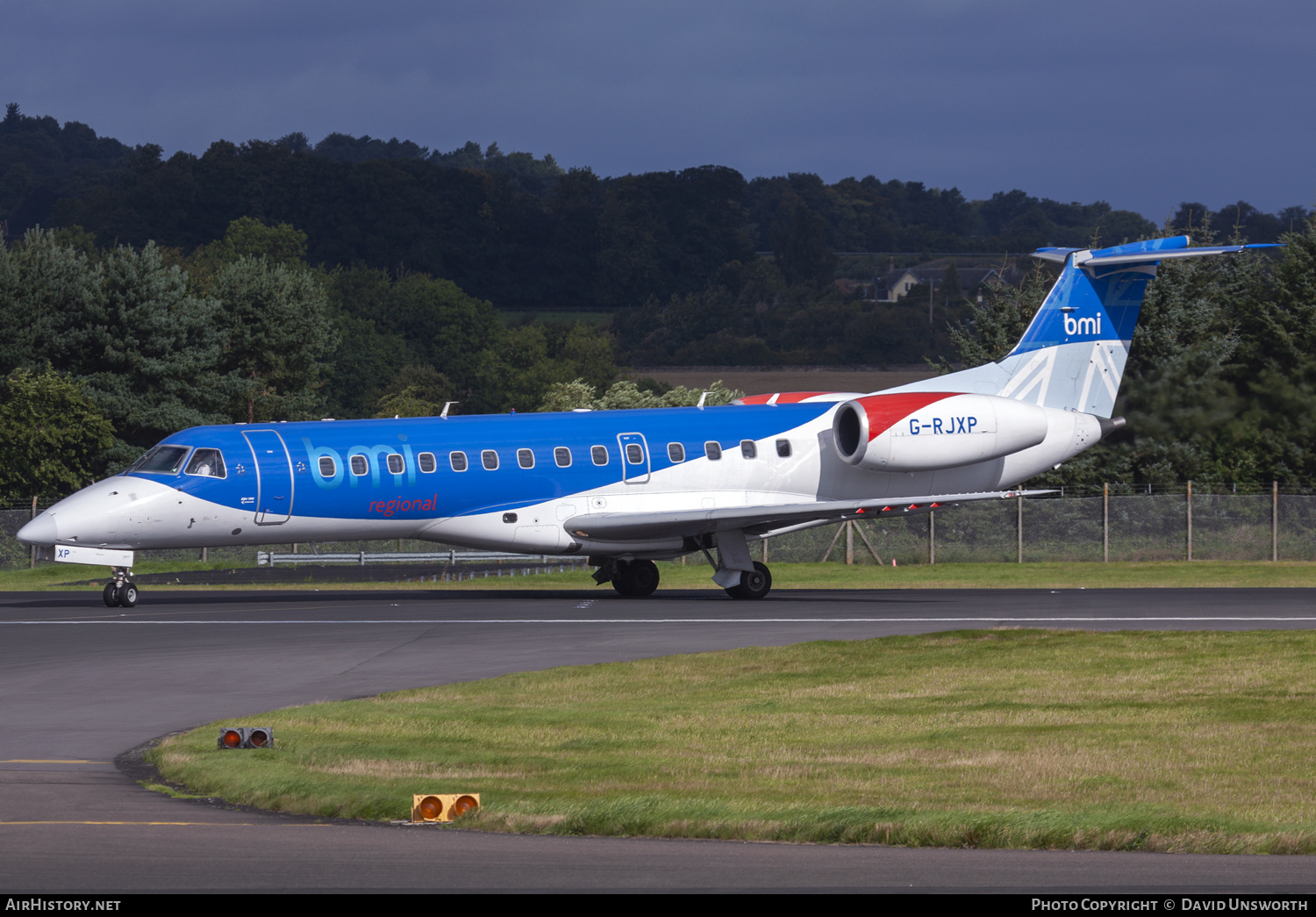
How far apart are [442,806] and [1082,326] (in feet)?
90.2

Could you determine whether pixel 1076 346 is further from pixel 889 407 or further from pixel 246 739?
pixel 246 739

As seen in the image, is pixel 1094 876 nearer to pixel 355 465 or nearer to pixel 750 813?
pixel 750 813

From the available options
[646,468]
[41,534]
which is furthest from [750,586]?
[41,534]

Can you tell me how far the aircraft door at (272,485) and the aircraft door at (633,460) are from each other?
6495 millimetres

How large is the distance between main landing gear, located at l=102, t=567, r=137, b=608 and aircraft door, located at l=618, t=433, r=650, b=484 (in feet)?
31.1

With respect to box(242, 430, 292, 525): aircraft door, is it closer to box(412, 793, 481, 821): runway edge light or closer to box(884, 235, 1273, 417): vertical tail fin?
box(884, 235, 1273, 417): vertical tail fin

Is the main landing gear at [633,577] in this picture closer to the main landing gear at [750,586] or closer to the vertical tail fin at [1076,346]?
the main landing gear at [750,586]

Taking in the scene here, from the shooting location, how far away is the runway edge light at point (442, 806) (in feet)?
37.1

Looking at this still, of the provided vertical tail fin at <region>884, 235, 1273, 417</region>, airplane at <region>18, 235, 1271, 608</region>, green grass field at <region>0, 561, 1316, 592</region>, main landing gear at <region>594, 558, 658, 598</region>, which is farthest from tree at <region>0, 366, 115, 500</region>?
vertical tail fin at <region>884, 235, 1273, 417</region>

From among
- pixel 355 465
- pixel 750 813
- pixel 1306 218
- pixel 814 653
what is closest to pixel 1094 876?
pixel 750 813

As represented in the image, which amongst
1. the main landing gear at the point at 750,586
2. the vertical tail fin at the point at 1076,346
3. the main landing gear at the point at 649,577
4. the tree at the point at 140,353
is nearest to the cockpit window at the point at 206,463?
the main landing gear at the point at 649,577

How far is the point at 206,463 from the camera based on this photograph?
29.3 m

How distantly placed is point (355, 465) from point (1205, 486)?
28.2 meters
